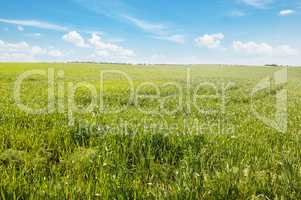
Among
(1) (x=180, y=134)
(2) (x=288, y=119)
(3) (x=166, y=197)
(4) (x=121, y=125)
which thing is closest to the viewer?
(3) (x=166, y=197)

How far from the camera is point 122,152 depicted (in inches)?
272

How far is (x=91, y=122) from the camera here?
9000 millimetres

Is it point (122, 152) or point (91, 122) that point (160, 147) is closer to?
point (122, 152)

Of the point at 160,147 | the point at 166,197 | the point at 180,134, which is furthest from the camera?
the point at 180,134

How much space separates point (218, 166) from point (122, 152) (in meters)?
1.86

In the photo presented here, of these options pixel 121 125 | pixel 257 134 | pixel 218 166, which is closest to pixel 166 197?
pixel 218 166

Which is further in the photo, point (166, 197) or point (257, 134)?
point (257, 134)

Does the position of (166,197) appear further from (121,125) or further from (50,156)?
(121,125)

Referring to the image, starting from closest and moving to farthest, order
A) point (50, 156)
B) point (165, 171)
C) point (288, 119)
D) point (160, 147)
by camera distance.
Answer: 1. point (165, 171)
2. point (50, 156)
3. point (160, 147)
4. point (288, 119)

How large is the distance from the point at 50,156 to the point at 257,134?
17.6 feet

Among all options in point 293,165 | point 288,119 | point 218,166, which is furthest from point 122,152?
point 288,119

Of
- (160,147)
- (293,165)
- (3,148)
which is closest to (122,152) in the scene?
(160,147)

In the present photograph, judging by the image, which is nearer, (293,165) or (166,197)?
(166,197)

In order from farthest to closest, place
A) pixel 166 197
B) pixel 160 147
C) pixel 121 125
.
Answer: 1. pixel 121 125
2. pixel 160 147
3. pixel 166 197
